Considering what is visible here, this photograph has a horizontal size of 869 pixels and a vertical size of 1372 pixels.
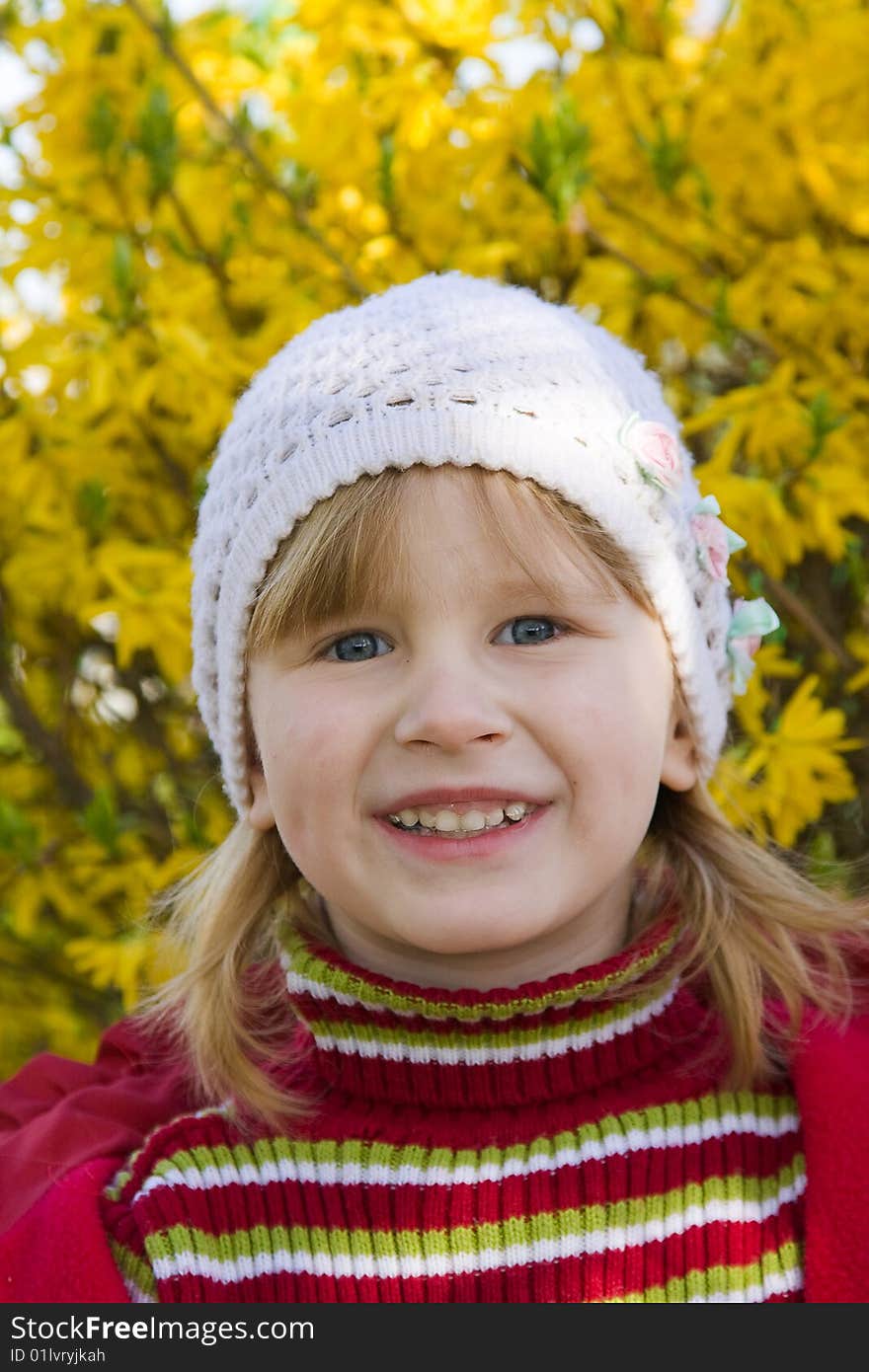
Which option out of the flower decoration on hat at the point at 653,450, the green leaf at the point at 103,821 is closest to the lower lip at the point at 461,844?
the flower decoration on hat at the point at 653,450

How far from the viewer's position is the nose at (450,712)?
1287mm

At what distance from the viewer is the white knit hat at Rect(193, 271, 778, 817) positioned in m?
1.36

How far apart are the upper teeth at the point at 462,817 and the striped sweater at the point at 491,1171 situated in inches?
6.5

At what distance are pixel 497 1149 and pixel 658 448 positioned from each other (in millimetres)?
666

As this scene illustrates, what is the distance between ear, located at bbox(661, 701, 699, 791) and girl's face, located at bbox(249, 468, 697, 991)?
133 mm

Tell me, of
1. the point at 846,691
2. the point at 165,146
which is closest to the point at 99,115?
the point at 165,146

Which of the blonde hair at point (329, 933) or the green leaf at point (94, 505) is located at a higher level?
the green leaf at point (94, 505)

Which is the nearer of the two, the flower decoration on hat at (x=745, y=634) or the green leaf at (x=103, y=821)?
the flower decoration on hat at (x=745, y=634)

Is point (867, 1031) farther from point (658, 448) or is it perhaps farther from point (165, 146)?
point (165, 146)

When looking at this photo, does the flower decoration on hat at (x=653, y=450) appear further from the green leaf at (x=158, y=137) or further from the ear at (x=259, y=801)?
the green leaf at (x=158, y=137)

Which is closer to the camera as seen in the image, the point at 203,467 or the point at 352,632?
the point at 352,632

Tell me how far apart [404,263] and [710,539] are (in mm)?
762

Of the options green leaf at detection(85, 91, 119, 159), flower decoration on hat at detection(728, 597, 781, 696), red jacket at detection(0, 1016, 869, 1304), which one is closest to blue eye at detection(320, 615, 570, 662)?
flower decoration on hat at detection(728, 597, 781, 696)

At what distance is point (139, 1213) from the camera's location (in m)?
1.42
